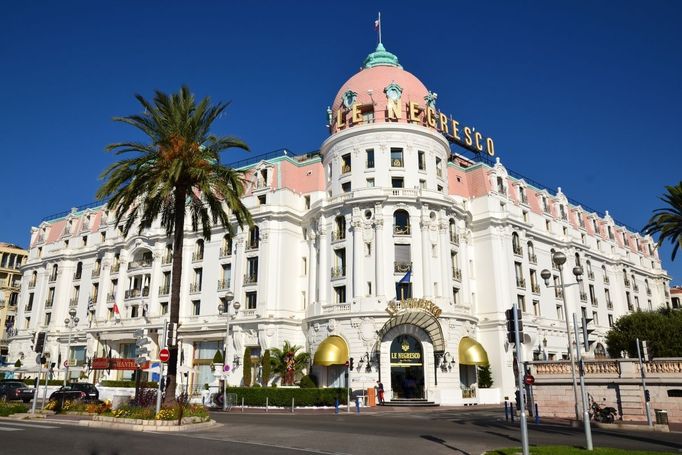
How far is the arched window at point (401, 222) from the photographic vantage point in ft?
151

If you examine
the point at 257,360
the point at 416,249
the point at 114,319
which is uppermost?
the point at 416,249

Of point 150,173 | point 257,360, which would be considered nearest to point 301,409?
point 257,360

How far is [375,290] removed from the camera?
4444 centimetres

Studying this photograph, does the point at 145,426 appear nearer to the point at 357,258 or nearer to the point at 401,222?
the point at 357,258

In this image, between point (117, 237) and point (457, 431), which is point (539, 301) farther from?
point (117, 237)

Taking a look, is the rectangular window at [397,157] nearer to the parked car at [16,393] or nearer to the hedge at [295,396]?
the hedge at [295,396]

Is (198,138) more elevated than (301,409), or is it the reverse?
(198,138)

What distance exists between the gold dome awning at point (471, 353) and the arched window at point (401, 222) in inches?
406

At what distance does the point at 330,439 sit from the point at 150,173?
56.3 feet

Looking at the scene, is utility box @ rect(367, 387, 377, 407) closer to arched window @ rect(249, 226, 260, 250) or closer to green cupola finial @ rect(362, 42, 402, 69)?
arched window @ rect(249, 226, 260, 250)

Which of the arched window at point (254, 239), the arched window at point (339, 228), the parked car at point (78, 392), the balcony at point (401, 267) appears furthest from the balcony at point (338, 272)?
the parked car at point (78, 392)

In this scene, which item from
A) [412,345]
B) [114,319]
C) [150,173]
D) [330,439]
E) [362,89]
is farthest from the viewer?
[114,319]

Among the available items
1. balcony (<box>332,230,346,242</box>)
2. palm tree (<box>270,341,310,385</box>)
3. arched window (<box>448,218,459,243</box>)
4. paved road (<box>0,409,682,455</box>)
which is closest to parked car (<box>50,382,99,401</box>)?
paved road (<box>0,409,682,455</box>)

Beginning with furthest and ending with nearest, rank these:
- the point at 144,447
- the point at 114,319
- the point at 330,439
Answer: the point at 114,319 < the point at 330,439 < the point at 144,447
